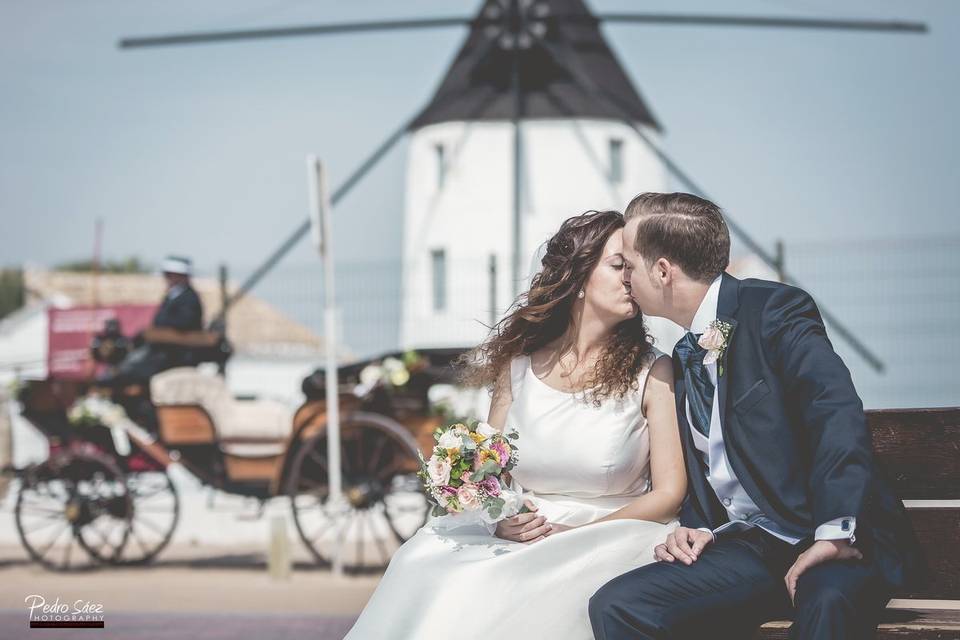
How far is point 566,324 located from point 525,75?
26187 mm

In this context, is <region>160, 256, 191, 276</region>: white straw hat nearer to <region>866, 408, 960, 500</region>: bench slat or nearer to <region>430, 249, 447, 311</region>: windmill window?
<region>430, 249, 447, 311</region>: windmill window

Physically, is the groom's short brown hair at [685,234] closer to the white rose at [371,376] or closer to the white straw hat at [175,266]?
the white rose at [371,376]

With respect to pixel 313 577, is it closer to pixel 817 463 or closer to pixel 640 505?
pixel 640 505

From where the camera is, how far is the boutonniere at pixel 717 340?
352cm

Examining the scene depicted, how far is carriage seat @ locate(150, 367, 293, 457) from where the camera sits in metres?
10.6

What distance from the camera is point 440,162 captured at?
31703 mm

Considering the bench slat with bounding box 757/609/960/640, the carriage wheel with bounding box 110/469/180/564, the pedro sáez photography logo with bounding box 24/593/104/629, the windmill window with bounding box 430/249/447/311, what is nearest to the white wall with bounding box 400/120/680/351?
the windmill window with bounding box 430/249/447/311

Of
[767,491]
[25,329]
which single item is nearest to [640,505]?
[767,491]

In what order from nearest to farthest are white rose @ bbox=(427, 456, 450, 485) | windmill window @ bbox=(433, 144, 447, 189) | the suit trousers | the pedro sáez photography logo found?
the suit trousers
white rose @ bbox=(427, 456, 450, 485)
the pedro sáez photography logo
windmill window @ bbox=(433, 144, 447, 189)

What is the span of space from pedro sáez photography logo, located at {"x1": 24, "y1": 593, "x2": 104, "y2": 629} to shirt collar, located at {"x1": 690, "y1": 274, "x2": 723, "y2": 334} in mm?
5117

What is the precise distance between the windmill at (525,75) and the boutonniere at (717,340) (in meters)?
17.6

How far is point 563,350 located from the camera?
4.29 m

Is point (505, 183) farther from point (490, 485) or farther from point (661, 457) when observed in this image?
point (490, 485)

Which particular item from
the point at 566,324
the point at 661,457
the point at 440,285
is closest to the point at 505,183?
the point at 440,285
